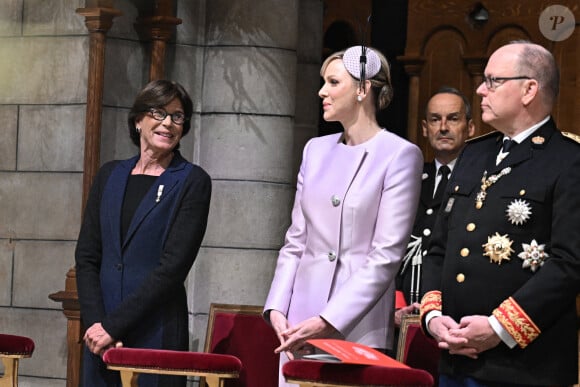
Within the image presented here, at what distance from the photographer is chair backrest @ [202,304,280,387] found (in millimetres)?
4762

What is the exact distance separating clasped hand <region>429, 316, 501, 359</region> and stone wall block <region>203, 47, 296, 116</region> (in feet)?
9.06

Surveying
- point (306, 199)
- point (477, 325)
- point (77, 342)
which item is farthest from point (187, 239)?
point (477, 325)

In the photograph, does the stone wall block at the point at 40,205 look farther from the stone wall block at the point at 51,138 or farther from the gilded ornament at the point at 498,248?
the gilded ornament at the point at 498,248

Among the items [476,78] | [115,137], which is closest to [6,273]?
[115,137]

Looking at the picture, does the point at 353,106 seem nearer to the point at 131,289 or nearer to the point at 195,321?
the point at 131,289

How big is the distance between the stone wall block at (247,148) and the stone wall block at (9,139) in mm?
905

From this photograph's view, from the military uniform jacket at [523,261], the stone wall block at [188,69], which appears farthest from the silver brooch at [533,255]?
the stone wall block at [188,69]

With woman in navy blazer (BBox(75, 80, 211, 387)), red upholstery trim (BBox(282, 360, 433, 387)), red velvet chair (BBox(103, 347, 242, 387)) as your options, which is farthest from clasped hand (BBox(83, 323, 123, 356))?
red upholstery trim (BBox(282, 360, 433, 387))

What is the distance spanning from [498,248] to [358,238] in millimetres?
689

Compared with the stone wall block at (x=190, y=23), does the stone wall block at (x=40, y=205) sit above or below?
below

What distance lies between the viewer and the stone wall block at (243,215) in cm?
600

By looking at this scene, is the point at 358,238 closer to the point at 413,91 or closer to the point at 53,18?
the point at 53,18

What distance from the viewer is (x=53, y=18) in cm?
582

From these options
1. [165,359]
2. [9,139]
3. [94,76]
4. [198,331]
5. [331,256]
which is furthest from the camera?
[198,331]
